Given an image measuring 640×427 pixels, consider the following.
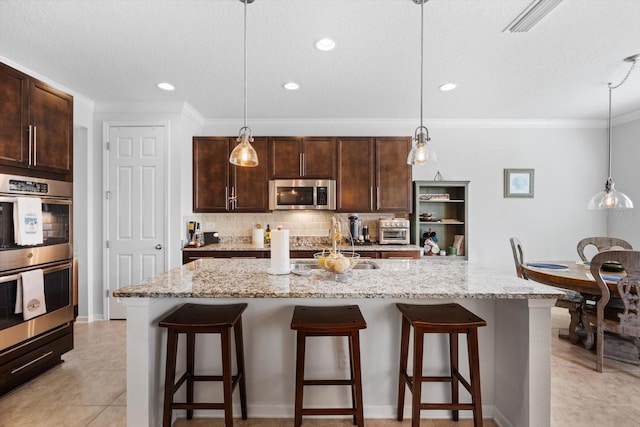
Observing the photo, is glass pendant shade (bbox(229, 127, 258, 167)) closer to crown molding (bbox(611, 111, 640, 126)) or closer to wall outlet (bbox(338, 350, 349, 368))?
wall outlet (bbox(338, 350, 349, 368))

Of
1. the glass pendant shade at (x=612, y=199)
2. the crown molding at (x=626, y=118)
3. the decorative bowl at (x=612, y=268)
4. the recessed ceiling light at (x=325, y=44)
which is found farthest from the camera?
the crown molding at (x=626, y=118)

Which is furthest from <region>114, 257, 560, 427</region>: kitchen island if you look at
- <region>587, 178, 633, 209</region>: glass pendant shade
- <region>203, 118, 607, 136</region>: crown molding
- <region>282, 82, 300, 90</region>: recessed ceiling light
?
<region>203, 118, 607, 136</region>: crown molding

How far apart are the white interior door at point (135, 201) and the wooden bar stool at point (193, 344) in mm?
2211

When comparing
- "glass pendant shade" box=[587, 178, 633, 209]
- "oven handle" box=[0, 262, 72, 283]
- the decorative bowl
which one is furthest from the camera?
"glass pendant shade" box=[587, 178, 633, 209]

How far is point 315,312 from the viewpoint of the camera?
1.82 meters

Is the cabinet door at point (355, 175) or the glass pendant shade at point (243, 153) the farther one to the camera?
the cabinet door at point (355, 175)

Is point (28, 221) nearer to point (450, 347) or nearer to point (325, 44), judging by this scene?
point (325, 44)

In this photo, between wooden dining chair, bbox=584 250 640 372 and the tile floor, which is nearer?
the tile floor

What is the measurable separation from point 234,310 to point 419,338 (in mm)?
1051

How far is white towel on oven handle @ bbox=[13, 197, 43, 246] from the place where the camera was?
223 centimetres

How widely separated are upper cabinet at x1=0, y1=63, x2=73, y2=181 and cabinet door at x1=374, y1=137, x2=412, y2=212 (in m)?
3.29

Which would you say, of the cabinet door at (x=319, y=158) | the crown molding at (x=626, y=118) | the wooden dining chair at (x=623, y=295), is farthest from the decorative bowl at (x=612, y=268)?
the cabinet door at (x=319, y=158)

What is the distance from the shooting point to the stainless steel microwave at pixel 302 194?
4086mm

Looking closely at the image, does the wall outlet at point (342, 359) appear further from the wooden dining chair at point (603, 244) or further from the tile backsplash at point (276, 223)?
the wooden dining chair at point (603, 244)
